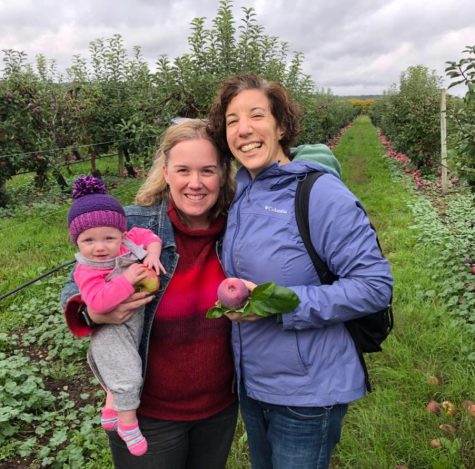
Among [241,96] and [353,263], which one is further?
[241,96]

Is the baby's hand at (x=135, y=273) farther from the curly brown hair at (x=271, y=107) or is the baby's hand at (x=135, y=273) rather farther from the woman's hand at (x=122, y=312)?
the curly brown hair at (x=271, y=107)

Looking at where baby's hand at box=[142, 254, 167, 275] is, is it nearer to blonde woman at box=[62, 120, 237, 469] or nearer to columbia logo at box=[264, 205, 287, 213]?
blonde woman at box=[62, 120, 237, 469]

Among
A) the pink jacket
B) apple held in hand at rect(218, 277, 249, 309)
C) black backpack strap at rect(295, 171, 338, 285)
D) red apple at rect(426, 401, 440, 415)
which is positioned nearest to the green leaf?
apple held in hand at rect(218, 277, 249, 309)

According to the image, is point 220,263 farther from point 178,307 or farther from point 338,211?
point 338,211

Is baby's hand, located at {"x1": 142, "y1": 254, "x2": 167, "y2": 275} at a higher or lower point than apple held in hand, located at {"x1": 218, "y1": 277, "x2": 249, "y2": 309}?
higher

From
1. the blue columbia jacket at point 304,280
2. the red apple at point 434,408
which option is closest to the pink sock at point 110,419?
the blue columbia jacket at point 304,280

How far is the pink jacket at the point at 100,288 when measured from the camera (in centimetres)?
140

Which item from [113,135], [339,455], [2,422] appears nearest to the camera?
[339,455]

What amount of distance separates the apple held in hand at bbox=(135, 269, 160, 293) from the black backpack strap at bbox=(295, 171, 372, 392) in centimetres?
51

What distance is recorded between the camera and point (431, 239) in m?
5.88

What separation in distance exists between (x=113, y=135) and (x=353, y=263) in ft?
34.0

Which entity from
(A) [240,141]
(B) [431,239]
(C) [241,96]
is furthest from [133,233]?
(B) [431,239]

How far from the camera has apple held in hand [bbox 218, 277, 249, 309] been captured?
135 cm

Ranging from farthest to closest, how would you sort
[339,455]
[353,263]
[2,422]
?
[2,422], [339,455], [353,263]
